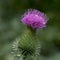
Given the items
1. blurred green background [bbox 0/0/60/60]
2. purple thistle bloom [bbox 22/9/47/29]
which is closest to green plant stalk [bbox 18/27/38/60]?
purple thistle bloom [bbox 22/9/47/29]

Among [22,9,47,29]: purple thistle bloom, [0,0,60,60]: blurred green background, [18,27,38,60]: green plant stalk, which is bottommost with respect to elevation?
[18,27,38,60]: green plant stalk

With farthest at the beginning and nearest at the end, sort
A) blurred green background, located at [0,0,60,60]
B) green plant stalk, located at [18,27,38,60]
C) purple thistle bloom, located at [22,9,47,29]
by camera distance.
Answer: blurred green background, located at [0,0,60,60] < purple thistle bloom, located at [22,9,47,29] < green plant stalk, located at [18,27,38,60]

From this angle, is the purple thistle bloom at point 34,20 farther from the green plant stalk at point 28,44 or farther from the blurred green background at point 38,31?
the blurred green background at point 38,31

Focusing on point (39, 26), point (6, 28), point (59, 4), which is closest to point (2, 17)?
point (6, 28)

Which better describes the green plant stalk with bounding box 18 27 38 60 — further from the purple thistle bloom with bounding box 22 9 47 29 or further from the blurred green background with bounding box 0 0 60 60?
the blurred green background with bounding box 0 0 60 60

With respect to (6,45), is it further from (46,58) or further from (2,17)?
(2,17)

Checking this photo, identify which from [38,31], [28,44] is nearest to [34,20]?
[28,44]
